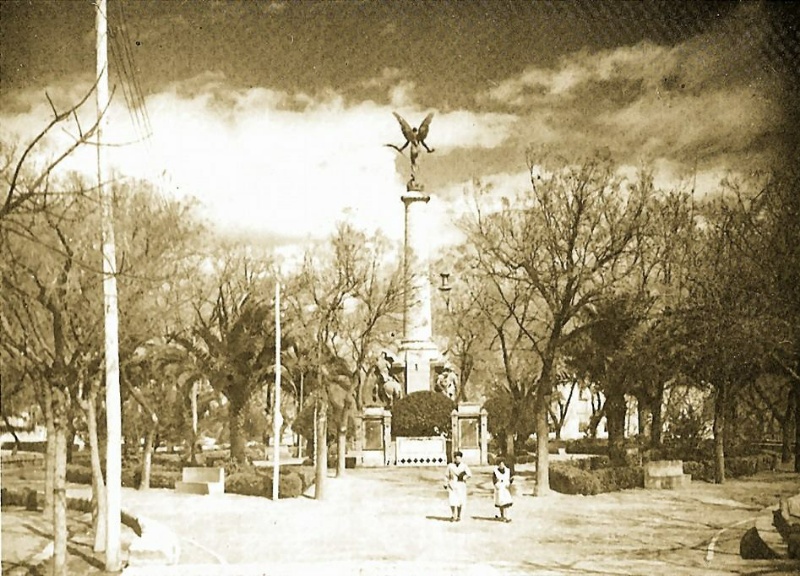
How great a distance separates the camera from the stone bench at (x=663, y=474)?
22484 millimetres

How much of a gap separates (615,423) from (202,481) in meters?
15.4

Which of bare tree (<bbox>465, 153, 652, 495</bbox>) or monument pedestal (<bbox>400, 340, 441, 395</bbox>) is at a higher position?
bare tree (<bbox>465, 153, 652, 495</bbox>)

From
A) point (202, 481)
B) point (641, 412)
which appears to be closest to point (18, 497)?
point (202, 481)

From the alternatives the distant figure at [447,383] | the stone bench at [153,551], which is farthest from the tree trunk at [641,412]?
the stone bench at [153,551]

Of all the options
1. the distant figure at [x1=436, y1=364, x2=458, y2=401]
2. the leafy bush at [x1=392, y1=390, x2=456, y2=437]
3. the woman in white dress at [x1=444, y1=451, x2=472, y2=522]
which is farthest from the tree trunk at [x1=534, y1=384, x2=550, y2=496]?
the distant figure at [x1=436, y1=364, x2=458, y2=401]

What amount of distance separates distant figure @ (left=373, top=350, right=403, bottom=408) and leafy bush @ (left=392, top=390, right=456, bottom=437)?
1.96 metres

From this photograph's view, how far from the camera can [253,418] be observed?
41281mm

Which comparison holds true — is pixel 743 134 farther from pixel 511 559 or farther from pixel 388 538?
pixel 388 538

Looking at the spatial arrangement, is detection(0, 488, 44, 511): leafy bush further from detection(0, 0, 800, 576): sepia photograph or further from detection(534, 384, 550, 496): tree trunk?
detection(534, 384, 550, 496): tree trunk

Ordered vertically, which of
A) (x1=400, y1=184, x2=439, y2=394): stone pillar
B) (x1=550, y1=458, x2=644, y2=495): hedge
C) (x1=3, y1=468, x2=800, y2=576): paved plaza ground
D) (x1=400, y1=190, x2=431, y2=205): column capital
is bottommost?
(x1=3, y1=468, x2=800, y2=576): paved plaza ground

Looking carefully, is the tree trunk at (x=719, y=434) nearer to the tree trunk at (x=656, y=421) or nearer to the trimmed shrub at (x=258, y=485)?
the tree trunk at (x=656, y=421)

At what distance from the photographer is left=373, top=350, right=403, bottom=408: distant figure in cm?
3700

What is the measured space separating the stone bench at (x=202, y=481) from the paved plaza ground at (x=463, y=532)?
41cm

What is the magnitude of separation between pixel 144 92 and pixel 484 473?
60.8ft
